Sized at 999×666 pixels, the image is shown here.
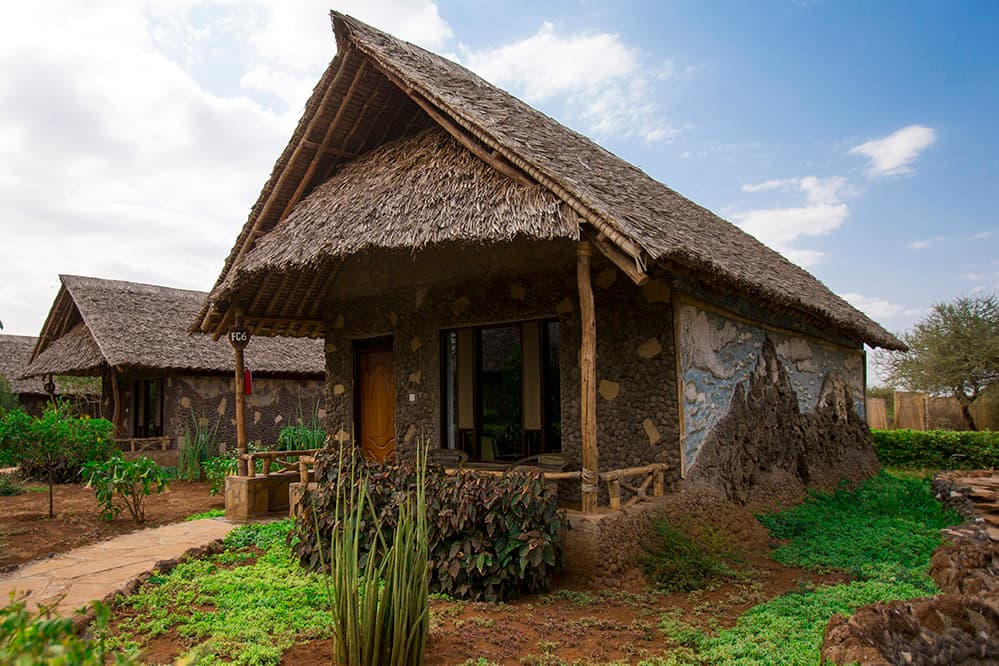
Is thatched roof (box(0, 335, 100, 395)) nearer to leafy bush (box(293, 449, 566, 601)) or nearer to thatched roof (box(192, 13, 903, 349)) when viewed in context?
thatched roof (box(192, 13, 903, 349))

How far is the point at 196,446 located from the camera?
14.0 m

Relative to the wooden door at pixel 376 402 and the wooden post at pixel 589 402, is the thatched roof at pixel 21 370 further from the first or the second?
the wooden post at pixel 589 402

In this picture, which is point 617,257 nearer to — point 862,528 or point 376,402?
point 862,528

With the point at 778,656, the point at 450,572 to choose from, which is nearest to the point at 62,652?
the point at 778,656

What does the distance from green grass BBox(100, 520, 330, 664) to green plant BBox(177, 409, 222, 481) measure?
758 centimetres

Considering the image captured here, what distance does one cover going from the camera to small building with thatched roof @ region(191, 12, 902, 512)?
6305mm

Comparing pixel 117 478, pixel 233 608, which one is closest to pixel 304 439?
pixel 117 478

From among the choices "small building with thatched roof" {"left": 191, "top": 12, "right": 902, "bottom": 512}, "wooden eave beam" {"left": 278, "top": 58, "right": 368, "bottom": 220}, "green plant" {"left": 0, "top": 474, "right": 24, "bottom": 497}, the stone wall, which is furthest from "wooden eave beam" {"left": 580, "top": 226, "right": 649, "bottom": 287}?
"green plant" {"left": 0, "top": 474, "right": 24, "bottom": 497}

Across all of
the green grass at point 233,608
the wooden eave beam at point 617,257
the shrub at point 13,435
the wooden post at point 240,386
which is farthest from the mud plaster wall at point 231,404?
the wooden eave beam at point 617,257

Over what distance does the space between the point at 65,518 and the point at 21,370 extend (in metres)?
15.3

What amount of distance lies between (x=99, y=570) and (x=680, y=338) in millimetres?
5606

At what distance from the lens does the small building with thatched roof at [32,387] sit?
65.0ft

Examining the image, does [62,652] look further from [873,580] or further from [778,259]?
[778,259]

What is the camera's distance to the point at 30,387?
20375 millimetres
